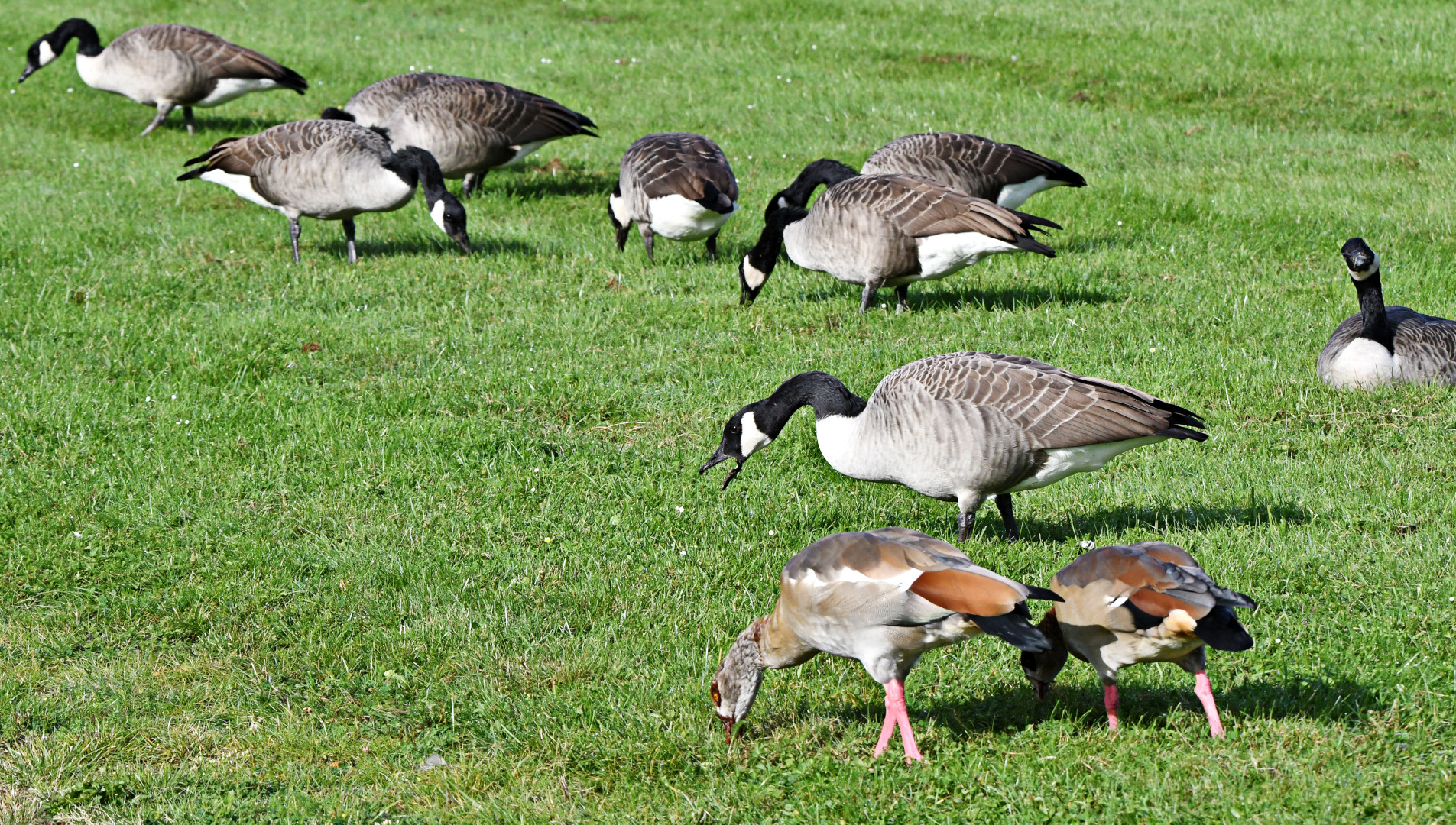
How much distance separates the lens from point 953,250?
31.3ft

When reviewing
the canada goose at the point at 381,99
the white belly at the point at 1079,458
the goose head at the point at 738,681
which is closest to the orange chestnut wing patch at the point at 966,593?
the goose head at the point at 738,681

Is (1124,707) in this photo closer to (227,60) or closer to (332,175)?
(332,175)

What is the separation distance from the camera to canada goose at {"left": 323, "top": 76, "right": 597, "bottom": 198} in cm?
1354

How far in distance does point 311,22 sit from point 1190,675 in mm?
21303

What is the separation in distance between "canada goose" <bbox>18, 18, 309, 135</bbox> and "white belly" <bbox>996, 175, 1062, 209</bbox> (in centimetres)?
976

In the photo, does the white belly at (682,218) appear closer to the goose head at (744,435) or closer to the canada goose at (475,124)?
the canada goose at (475,124)

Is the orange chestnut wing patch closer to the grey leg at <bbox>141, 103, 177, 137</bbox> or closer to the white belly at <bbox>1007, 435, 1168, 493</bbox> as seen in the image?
the white belly at <bbox>1007, 435, 1168, 493</bbox>

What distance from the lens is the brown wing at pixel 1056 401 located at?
5953 millimetres

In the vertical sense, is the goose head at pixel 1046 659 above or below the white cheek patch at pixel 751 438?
below

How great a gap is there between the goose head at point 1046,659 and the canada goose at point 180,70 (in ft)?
47.3

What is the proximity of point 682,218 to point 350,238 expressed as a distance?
10.4 feet

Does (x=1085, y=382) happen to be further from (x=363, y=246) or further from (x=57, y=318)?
(x=363, y=246)

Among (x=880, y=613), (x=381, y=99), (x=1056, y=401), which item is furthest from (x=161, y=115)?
(x=880, y=613)

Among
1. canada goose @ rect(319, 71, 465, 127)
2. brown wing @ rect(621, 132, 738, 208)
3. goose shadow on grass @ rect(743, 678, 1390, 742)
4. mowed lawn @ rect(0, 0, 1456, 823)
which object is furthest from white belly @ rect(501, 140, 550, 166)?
goose shadow on grass @ rect(743, 678, 1390, 742)
